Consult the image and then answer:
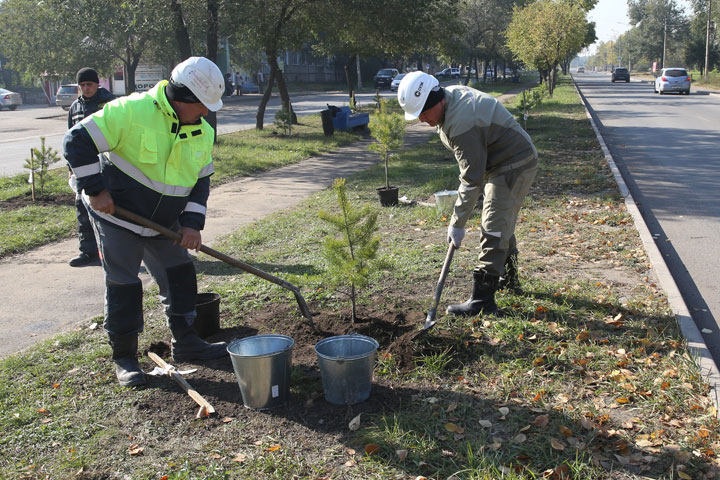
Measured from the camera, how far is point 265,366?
143 inches

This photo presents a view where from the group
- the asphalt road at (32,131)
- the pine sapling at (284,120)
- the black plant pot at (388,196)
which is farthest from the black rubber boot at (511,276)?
the pine sapling at (284,120)

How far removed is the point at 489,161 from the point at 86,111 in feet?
14.8

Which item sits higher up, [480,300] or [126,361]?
[480,300]

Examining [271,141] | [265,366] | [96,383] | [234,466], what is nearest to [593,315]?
[265,366]

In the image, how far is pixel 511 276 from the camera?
17.9ft

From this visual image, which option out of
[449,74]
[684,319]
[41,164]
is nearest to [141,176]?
[684,319]

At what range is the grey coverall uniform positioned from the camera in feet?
14.8

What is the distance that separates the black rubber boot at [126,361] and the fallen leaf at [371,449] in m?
1.61

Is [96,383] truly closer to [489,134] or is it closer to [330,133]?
[489,134]

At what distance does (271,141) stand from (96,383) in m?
14.5

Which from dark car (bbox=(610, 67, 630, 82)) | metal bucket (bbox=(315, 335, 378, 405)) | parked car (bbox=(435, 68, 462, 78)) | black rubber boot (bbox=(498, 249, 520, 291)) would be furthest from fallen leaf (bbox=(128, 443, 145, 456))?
dark car (bbox=(610, 67, 630, 82))

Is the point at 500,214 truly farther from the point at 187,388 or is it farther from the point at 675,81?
the point at 675,81

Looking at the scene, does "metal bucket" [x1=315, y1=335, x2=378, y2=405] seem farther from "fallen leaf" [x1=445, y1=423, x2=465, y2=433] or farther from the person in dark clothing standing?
the person in dark clothing standing

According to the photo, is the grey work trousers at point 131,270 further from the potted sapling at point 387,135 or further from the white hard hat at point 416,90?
the potted sapling at point 387,135
